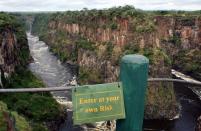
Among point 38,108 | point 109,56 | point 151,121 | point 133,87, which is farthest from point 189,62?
point 133,87

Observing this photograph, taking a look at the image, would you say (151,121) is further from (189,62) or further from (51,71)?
(189,62)

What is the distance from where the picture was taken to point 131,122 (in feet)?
18.4

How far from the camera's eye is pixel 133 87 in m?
5.56

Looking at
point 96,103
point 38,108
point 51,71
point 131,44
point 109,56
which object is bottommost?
point 51,71

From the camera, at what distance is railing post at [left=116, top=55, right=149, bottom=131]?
548 cm

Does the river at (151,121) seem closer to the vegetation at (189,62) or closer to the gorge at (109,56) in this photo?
the gorge at (109,56)

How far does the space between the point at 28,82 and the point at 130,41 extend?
21.3 meters

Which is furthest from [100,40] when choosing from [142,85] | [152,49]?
[142,85]

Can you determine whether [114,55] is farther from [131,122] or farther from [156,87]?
[131,122]

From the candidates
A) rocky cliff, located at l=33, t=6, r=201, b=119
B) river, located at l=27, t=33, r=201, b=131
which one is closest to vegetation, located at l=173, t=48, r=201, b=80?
rocky cliff, located at l=33, t=6, r=201, b=119

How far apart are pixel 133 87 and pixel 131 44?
69.9 meters

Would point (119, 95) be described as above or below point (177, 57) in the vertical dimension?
above

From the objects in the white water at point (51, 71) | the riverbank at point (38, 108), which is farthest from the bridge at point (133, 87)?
the white water at point (51, 71)

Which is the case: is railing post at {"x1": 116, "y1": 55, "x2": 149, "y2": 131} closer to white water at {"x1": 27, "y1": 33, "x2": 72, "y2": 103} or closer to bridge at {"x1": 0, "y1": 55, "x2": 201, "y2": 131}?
bridge at {"x1": 0, "y1": 55, "x2": 201, "y2": 131}
